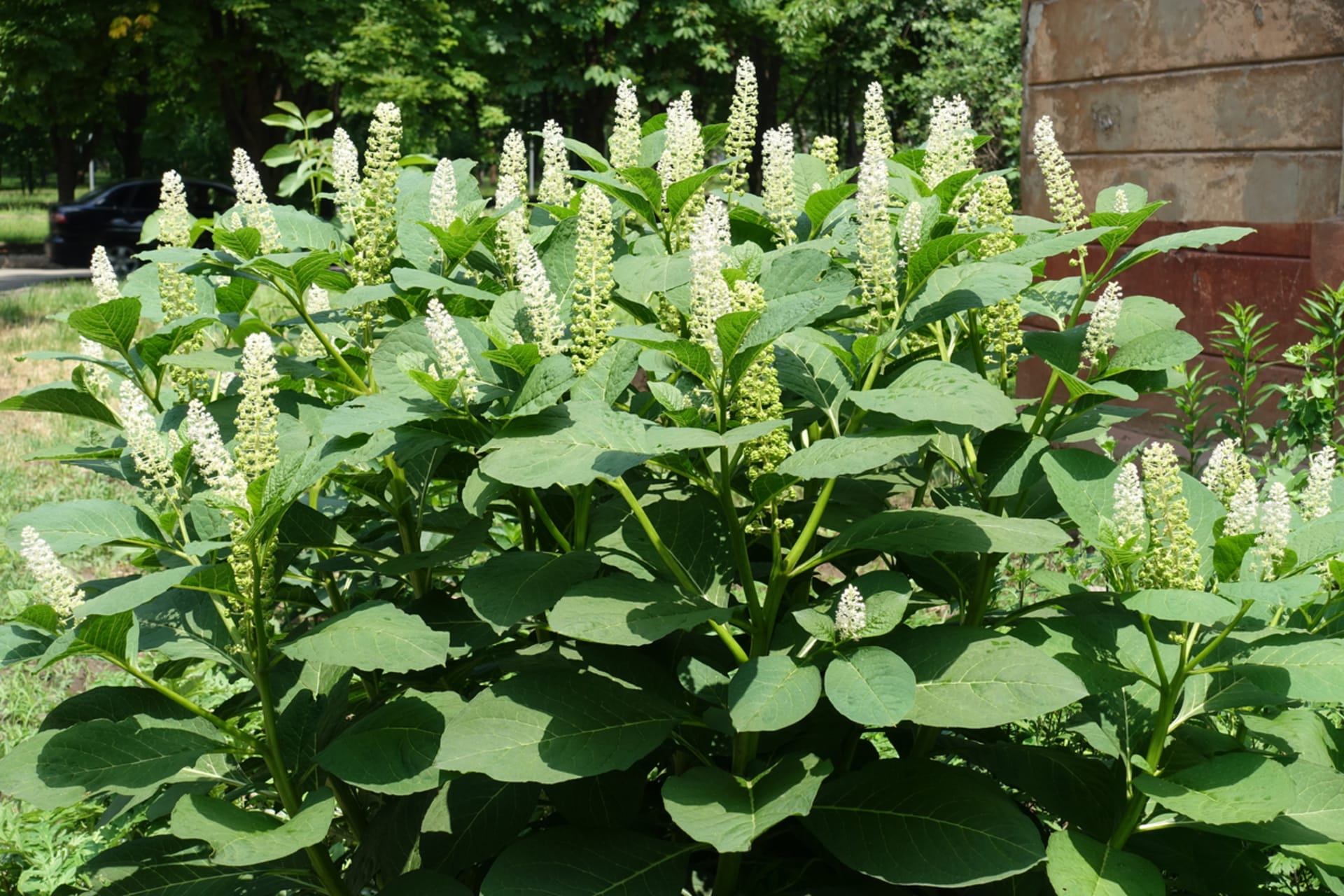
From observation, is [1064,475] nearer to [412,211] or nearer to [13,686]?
[412,211]

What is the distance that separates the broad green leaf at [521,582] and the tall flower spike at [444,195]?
2.18 ft

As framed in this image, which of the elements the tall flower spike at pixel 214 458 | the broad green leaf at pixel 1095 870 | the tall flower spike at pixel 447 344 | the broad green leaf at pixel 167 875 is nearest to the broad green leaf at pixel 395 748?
the broad green leaf at pixel 167 875

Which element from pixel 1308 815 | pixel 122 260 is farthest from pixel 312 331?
pixel 122 260

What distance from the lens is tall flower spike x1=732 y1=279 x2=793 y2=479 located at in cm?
163

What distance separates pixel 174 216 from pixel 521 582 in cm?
121

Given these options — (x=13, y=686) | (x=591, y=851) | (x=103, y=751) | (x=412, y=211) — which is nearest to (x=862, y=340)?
(x=591, y=851)

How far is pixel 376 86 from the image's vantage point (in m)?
23.9

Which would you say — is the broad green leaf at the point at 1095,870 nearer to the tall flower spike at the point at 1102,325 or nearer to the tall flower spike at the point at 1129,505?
the tall flower spike at the point at 1129,505

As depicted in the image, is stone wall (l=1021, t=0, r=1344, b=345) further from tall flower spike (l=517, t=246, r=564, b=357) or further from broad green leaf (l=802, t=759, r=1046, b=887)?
tall flower spike (l=517, t=246, r=564, b=357)

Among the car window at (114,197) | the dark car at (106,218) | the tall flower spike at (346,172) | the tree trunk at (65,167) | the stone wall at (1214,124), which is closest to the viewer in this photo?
the tall flower spike at (346,172)

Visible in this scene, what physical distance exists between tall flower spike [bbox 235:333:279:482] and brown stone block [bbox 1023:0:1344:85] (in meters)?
4.66

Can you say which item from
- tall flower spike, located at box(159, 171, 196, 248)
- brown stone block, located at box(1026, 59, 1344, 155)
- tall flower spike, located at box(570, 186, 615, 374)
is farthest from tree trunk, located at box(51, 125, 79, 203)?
tall flower spike, located at box(570, 186, 615, 374)

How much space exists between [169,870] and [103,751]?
0.97ft

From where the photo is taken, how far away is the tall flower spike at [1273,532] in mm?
1604
